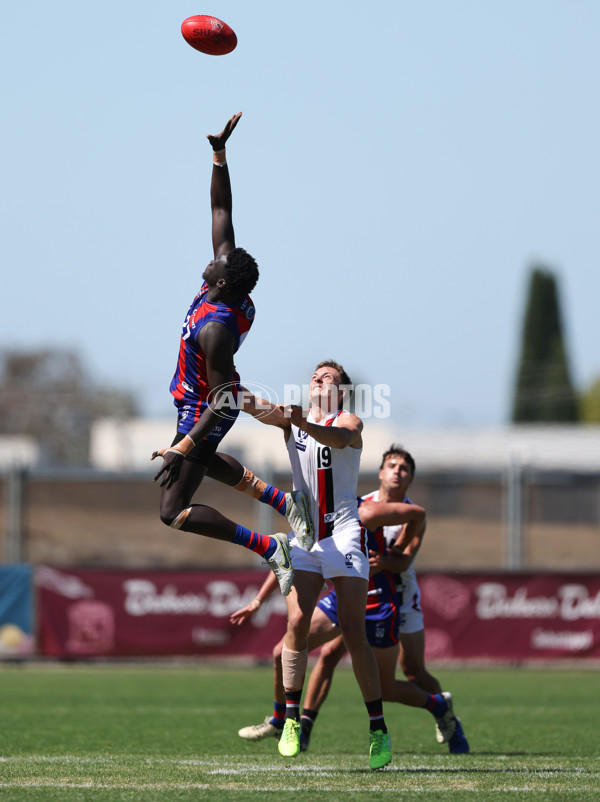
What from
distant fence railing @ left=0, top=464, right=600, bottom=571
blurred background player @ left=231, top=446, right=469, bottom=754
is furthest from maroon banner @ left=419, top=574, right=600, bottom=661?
blurred background player @ left=231, top=446, right=469, bottom=754

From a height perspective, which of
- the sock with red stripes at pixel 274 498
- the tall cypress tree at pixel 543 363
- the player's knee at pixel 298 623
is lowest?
the player's knee at pixel 298 623

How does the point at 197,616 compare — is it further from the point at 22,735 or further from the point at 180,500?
the point at 180,500

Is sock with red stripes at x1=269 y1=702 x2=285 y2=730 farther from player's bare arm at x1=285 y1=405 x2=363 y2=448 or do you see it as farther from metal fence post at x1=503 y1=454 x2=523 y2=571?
metal fence post at x1=503 y1=454 x2=523 y2=571

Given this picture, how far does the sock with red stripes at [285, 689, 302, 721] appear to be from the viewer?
7.66m

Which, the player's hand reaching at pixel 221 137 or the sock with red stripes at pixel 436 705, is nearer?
the player's hand reaching at pixel 221 137

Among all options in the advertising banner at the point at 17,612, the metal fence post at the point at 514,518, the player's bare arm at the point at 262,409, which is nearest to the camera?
the player's bare arm at the point at 262,409

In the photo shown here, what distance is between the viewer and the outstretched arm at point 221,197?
26.2 feet

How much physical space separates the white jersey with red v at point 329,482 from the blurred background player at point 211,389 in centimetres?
31

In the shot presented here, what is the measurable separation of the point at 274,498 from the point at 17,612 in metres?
12.2

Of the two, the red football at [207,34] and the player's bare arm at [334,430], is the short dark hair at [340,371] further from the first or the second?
the red football at [207,34]

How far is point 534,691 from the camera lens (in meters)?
15.3

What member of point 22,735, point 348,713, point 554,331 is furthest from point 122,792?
point 554,331

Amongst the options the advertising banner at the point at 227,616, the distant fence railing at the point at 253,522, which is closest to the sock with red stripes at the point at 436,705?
the advertising banner at the point at 227,616

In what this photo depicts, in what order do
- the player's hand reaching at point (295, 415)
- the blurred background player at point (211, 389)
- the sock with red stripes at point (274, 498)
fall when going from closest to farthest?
the player's hand reaching at point (295, 415) < the blurred background player at point (211, 389) < the sock with red stripes at point (274, 498)
